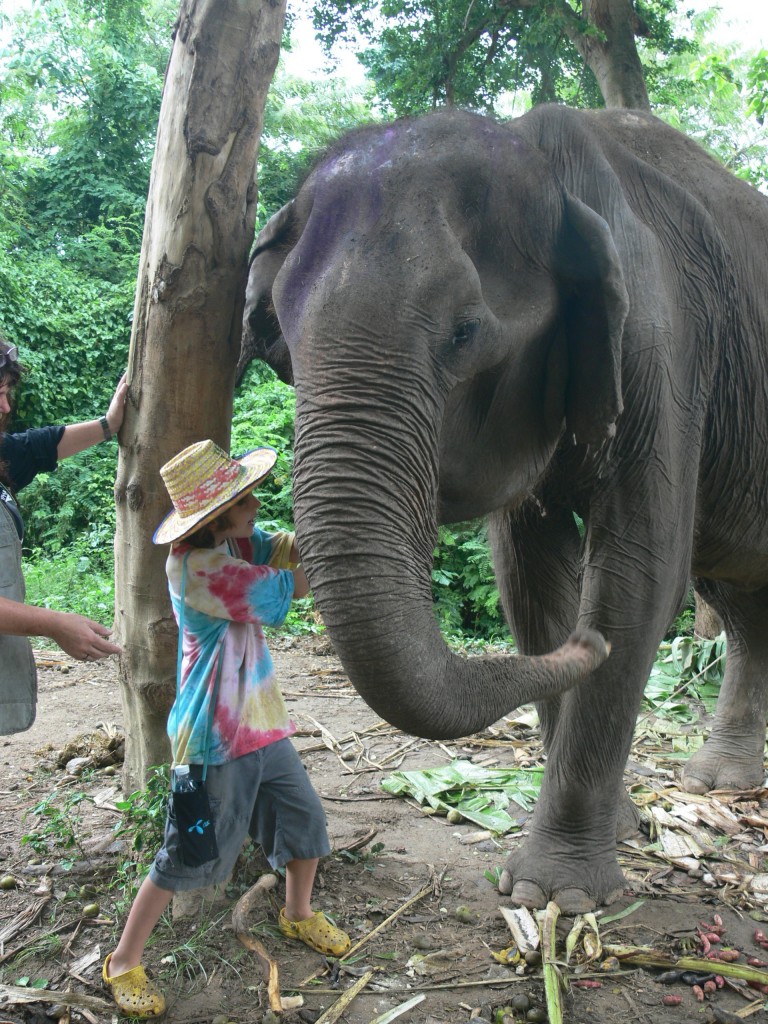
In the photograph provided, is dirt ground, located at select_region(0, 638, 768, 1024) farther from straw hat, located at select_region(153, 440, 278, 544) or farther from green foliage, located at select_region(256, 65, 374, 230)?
green foliage, located at select_region(256, 65, 374, 230)

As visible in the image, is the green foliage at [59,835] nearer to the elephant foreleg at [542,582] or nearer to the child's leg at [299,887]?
the child's leg at [299,887]

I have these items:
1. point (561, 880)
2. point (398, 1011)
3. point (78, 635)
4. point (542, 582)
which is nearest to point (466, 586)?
point (542, 582)

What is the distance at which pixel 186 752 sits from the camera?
2.78m

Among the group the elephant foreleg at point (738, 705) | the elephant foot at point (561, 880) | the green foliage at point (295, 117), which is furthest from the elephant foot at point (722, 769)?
the green foliage at point (295, 117)

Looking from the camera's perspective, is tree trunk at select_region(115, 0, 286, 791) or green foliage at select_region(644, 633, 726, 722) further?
green foliage at select_region(644, 633, 726, 722)

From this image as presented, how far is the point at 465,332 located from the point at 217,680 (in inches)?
51.2

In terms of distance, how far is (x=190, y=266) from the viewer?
3.13 m

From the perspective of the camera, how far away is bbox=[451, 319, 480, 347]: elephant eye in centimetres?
275

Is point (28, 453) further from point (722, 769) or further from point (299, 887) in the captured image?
point (722, 769)

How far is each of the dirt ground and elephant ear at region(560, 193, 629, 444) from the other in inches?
71.9

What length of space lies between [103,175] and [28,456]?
20.0m

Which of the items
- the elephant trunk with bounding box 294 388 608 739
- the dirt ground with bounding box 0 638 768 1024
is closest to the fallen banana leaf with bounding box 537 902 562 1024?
the dirt ground with bounding box 0 638 768 1024

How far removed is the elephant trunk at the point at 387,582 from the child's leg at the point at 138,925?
3.08 feet

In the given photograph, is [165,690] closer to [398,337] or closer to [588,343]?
[398,337]
